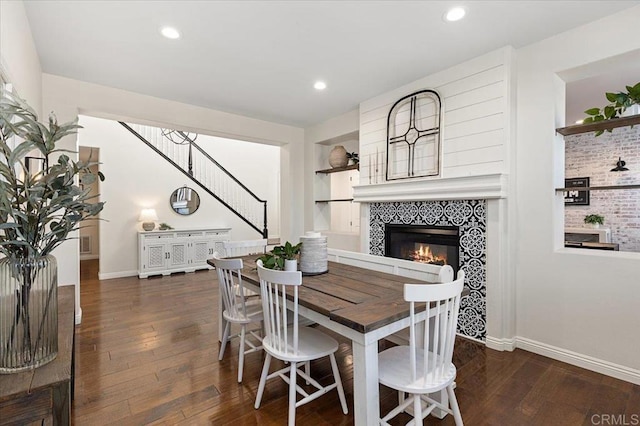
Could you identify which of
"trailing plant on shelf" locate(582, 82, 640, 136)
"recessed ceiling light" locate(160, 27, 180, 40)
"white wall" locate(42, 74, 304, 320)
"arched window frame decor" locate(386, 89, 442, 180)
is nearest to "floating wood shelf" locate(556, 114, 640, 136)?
"trailing plant on shelf" locate(582, 82, 640, 136)

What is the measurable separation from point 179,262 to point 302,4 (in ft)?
17.4

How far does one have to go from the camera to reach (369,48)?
2.77 metres

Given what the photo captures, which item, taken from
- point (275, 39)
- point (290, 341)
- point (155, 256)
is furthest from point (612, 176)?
point (155, 256)

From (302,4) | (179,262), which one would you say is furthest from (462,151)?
(179,262)

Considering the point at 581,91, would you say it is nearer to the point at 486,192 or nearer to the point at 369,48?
the point at 486,192

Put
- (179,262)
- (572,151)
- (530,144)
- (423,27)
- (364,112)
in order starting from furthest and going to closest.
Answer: (179,262) → (572,151) → (364,112) → (530,144) → (423,27)

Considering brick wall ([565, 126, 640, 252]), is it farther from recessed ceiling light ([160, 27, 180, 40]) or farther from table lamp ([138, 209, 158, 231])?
table lamp ([138, 209, 158, 231])

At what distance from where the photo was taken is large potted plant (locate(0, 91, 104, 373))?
1139 millimetres

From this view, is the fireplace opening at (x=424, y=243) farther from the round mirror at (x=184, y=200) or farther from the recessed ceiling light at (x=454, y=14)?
the round mirror at (x=184, y=200)

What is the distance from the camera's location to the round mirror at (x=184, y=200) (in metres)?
6.46

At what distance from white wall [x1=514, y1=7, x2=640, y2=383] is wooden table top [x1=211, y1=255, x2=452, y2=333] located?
4.60ft

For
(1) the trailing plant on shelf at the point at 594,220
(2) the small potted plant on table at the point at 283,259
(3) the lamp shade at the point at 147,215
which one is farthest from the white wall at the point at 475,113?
(3) the lamp shade at the point at 147,215

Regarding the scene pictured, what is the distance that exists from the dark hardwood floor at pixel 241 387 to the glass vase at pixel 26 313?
96 cm

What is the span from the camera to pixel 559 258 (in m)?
2.57
